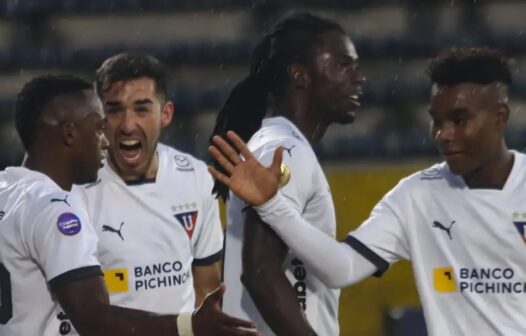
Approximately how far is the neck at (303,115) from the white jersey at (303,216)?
3.5 inches

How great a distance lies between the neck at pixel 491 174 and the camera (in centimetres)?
473

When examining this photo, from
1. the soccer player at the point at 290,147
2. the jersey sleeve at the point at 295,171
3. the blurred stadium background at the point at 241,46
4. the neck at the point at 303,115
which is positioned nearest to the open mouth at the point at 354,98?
the soccer player at the point at 290,147

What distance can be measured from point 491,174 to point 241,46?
528cm

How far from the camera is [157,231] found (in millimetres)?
5668

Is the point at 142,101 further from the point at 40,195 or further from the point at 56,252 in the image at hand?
the point at 56,252

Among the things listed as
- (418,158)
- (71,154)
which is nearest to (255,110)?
(71,154)

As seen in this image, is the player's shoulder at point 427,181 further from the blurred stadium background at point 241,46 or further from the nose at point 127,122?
the blurred stadium background at point 241,46

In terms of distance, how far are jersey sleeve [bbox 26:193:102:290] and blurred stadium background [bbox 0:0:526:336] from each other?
16.3ft

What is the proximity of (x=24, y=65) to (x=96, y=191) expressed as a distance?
446 cm

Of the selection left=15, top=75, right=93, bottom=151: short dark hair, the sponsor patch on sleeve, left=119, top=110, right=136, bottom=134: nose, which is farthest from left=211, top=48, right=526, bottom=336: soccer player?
left=119, top=110, right=136, bottom=134: nose

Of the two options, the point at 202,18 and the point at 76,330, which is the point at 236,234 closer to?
the point at 76,330

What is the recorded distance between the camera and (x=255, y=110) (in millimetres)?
5184

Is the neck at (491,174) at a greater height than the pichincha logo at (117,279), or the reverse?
the neck at (491,174)

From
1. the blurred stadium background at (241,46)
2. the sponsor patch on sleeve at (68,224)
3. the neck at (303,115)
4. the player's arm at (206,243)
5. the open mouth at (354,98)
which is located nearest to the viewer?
the sponsor patch on sleeve at (68,224)
